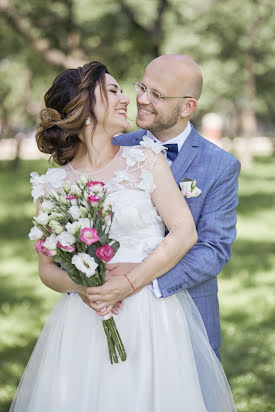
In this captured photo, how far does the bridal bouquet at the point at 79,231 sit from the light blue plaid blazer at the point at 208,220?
1.63 feet

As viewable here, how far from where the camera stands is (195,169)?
3.39 meters

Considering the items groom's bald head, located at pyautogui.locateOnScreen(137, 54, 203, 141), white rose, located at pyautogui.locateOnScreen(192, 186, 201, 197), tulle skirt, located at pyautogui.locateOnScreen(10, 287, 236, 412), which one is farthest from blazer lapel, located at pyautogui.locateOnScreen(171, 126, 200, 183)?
tulle skirt, located at pyautogui.locateOnScreen(10, 287, 236, 412)

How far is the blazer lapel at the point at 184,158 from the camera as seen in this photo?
133 inches

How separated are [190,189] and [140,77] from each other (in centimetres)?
1559

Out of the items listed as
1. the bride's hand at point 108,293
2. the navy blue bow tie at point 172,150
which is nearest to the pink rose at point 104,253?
the bride's hand at point 108,293

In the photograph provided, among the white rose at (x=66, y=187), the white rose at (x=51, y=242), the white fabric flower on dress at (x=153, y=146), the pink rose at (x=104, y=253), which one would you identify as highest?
the white fabric flower on dress at (x=153, y=146)

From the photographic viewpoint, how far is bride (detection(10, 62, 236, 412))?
9.71ft

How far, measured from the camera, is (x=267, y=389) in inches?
213

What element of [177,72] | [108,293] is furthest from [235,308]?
[108,293]

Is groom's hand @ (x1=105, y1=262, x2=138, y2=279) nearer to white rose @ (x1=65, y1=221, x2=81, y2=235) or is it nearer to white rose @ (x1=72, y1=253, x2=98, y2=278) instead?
white rose @ (x1=72, y1=253, x2=98, y2=278)

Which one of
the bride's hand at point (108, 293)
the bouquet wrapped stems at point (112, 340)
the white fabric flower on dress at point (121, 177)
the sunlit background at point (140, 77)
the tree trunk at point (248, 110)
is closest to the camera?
the bride's hand at point (108, 293)

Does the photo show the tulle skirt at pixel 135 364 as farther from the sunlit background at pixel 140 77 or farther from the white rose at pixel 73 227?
the sunlit background at pixel 140 77

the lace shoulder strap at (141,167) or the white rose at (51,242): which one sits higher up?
the lace shoulder strap at (141,167)

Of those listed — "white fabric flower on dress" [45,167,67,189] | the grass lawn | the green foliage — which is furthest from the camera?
the green foliage
